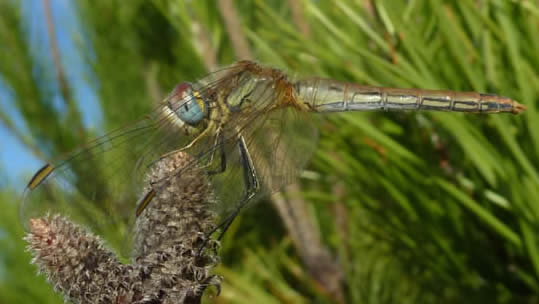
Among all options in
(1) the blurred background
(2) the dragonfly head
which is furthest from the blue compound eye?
(1) the blurred background

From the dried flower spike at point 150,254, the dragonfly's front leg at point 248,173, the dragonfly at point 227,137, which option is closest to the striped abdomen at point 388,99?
the dragonfly at point 227,137

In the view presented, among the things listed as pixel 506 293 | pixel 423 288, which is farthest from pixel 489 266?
pixel 423 288

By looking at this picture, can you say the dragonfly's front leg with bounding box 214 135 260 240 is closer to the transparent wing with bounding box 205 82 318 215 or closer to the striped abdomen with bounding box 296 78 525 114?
the transparent wing with bounding box 205 82 318 215

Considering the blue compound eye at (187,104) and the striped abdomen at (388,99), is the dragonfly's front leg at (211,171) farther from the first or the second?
the striped abdomen at (388,99)

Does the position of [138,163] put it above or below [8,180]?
below

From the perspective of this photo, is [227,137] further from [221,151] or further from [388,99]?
[388,99]

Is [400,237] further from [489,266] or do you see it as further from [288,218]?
[288,218]
